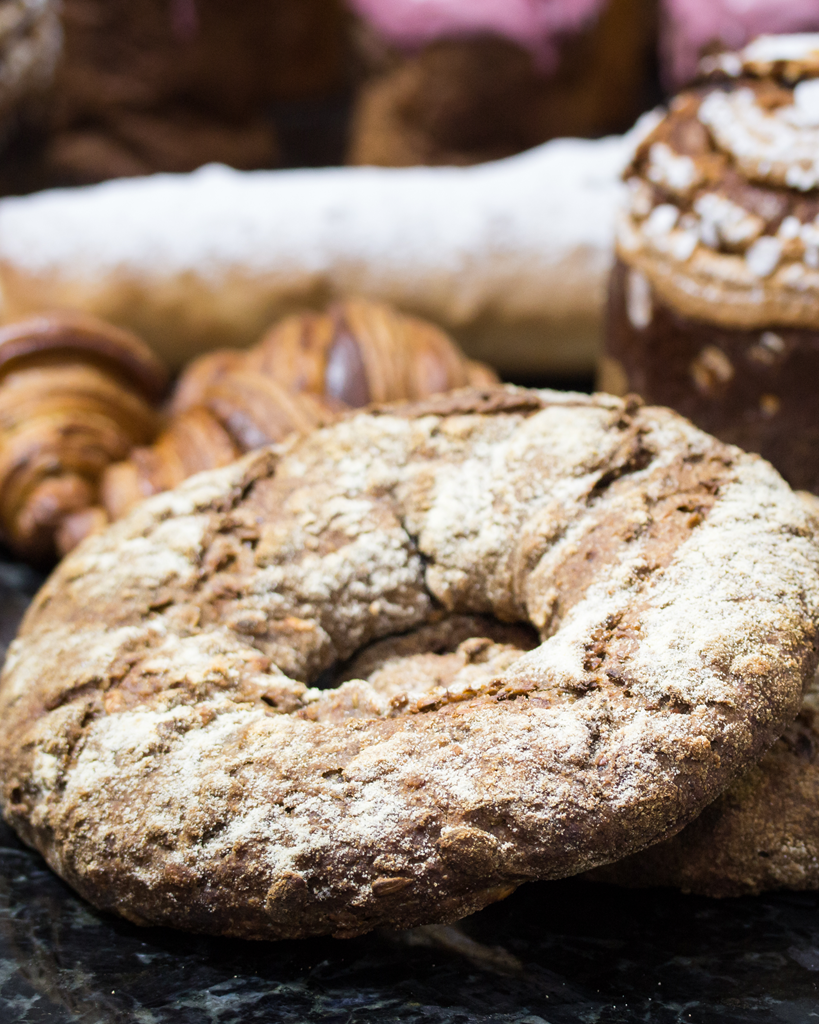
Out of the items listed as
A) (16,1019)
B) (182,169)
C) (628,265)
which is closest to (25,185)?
(182,169)

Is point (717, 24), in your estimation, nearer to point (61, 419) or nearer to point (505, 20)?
point (505, 20)

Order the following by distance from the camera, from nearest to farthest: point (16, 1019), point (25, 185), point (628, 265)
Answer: point (16, 1019) → point (628, 265) → point (25, 185)

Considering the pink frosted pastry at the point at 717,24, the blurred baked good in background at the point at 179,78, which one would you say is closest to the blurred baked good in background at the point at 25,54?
the blurred baked good in background at the point at 179,78

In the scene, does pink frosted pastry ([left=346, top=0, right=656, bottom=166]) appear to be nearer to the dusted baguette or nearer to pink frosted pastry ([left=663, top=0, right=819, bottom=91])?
pink frosted pastry ([left=663, top=0, right=819, bottom=91])

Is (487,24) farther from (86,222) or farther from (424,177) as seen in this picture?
(86,222)

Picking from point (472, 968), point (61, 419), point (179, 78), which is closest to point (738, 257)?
point (472, 968)

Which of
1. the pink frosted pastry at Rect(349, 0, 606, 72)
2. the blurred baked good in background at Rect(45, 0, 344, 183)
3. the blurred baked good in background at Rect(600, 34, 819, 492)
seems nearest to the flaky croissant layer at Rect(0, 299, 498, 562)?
the blurred baked good in background at Rect(600, 34, 819, 492)
